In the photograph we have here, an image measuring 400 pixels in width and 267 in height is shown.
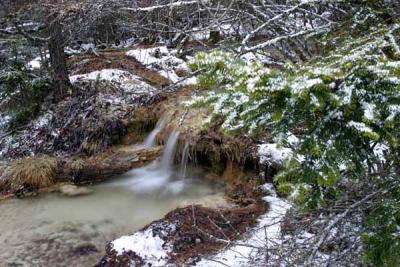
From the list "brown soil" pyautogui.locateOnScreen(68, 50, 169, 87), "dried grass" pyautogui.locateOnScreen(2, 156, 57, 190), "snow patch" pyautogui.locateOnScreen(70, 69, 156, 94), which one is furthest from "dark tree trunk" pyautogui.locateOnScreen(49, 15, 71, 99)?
"dried grass" pyautogui.locateOnScreen(2, 156, 57, 190)

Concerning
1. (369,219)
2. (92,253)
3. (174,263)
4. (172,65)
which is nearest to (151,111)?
(172,65)

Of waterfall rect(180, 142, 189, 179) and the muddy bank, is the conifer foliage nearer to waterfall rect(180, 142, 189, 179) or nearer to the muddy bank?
the muddy bank

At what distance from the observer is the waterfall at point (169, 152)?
7.35 m

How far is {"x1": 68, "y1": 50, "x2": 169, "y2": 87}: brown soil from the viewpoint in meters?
10.1

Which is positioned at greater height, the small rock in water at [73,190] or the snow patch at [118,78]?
the snow patch at [118,78]

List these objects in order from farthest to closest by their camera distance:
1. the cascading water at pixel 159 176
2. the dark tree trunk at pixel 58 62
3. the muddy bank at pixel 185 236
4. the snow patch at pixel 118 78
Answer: the snow patch at pixel 118 78 < the dark tree trunk at pixel 58 62 < the cascading water at pixel 159 176 < the muddy bank at pixel 185 236

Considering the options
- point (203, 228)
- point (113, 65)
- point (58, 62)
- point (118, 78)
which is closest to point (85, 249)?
point (203, 228)

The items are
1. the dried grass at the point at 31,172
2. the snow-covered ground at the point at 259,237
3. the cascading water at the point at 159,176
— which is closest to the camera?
the snow-covered ground at the point at 259,237

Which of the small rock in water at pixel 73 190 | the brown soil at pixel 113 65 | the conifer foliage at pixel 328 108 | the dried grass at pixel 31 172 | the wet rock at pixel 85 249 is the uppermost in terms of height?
the brown soil at pixel 113 65

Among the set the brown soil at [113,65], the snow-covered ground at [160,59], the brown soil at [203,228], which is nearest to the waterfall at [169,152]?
the brown soil at [203,228]

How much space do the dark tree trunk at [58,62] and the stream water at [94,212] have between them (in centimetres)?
283

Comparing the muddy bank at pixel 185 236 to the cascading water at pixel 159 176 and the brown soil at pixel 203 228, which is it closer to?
the brown soil at pixel 203 228

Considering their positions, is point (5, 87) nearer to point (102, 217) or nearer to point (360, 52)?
point (102, 217)

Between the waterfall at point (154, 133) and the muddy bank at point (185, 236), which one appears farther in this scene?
the waterfall at point (154, 133)
